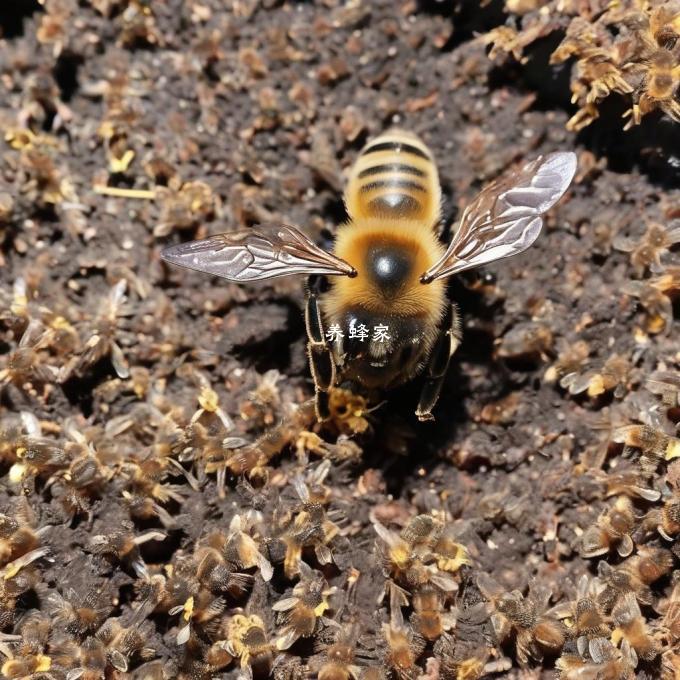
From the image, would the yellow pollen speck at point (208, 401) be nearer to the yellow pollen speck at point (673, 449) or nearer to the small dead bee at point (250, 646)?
the small dead bee at point (250, 646)

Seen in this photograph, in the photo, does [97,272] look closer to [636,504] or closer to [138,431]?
[138,431]

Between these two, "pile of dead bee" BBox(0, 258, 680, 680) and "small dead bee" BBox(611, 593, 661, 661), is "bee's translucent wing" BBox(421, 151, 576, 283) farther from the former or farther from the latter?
"small dead bee" BBox(611, 593, 661, 661)

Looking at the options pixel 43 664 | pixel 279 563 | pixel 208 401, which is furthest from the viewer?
pixel 208 401

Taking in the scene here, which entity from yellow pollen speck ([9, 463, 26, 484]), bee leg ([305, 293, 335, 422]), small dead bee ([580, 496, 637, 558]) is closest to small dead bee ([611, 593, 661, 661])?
small dead bee ([580, 496, 637, 558])

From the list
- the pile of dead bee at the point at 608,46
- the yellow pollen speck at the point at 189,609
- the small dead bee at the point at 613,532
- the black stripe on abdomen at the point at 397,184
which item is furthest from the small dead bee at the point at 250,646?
the pile of dead bee at the point at 608,46

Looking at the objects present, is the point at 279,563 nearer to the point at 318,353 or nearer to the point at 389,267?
the point at 318,353

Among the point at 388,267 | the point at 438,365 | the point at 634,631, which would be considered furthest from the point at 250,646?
the point at 388,267

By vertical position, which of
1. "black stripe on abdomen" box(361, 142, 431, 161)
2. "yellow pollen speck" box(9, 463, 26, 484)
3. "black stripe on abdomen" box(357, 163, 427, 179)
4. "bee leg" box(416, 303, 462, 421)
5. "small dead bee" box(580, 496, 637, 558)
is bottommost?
"small dead bee" box(580, 496, 637, 558)
